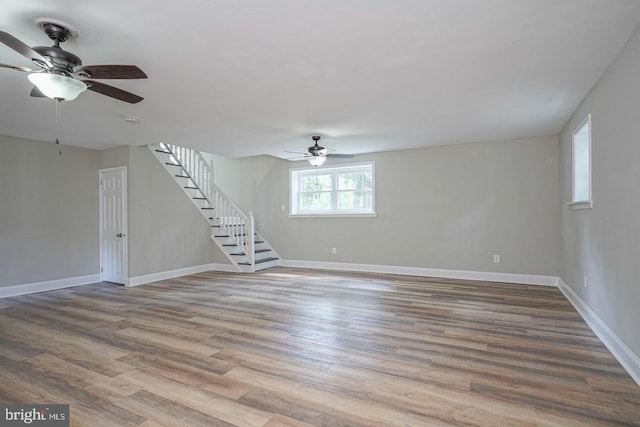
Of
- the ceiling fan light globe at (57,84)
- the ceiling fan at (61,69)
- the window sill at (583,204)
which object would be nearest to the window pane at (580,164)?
the window sill at (583,204)

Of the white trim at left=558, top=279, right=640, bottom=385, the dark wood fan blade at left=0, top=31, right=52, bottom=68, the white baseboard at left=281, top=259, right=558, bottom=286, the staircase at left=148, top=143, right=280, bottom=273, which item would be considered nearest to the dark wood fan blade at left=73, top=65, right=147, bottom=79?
the dark wood fan blade at left=0, top=31, right=52, bottom=68

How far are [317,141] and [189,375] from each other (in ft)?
12.8

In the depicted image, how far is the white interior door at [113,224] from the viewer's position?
558cm

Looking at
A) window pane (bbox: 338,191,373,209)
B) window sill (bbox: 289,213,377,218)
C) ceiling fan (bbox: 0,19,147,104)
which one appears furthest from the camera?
window pane (bbox: 338,191,373,209)

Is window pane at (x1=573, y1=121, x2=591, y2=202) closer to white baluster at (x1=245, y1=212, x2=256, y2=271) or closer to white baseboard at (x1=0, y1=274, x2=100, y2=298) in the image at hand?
white baluster at (x1=245, y1=212, x2=256, y2=271)

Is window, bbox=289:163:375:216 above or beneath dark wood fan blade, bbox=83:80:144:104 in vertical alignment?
beneath

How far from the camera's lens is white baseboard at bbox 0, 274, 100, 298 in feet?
16.0

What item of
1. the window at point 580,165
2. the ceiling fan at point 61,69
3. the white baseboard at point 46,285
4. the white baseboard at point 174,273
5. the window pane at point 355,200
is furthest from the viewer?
the window pane at point 355,200

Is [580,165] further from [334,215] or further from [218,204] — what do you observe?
[218,204]

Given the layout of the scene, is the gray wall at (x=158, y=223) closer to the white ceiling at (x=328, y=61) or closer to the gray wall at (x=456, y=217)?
the white ceiling at (x=328, y=61)

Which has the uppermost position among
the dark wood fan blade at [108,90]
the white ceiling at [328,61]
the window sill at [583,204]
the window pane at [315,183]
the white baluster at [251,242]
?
the white ceiling at [328,61]

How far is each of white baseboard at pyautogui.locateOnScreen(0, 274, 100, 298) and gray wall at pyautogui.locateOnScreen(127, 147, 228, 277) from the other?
3.24 feet

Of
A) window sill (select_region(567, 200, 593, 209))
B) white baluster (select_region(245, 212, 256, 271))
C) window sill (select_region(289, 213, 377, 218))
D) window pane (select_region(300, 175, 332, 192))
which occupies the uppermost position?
window pane (select_region(300, 175, 332, 192))

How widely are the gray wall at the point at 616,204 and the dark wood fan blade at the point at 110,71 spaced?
11.2 ft
